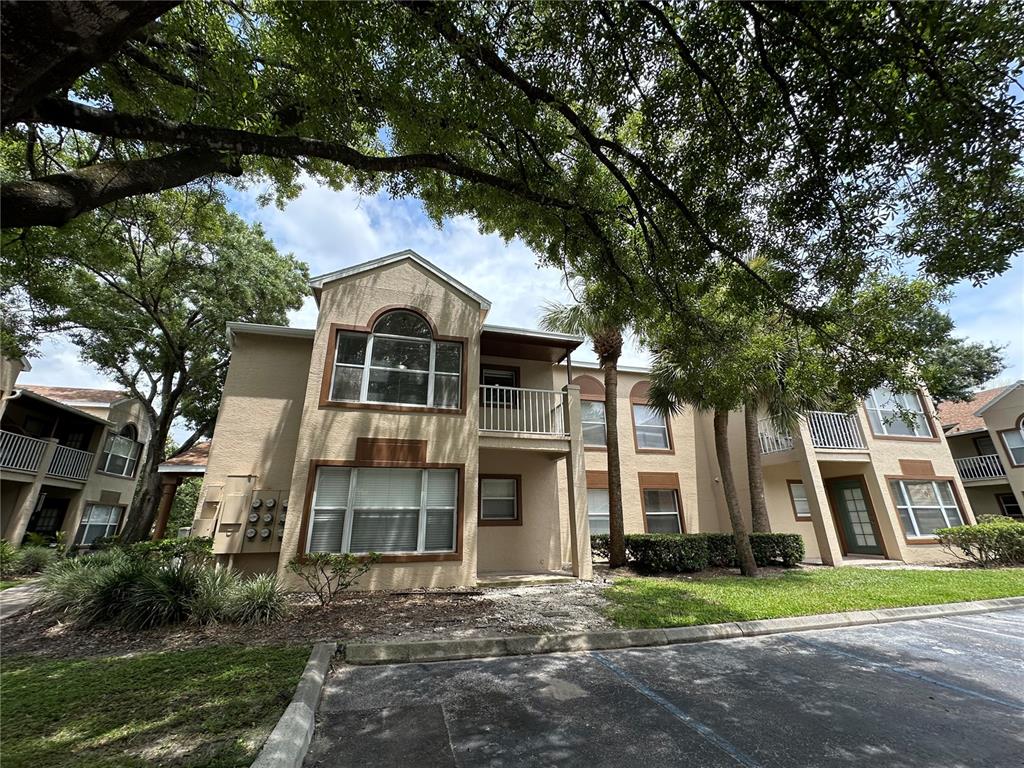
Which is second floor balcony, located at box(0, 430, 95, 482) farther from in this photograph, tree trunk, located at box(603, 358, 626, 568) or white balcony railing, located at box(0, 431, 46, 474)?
tree trunk, located at box(603, 358, 626, 568)

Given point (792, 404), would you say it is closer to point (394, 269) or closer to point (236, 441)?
point (394, 269)

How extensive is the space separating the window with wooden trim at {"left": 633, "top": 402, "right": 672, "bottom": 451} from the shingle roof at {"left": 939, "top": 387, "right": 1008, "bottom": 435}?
597 inches

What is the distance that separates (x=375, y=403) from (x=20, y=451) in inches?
680

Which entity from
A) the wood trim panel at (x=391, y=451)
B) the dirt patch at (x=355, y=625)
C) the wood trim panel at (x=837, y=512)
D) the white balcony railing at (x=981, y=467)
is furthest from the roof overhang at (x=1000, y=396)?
the wood trim panel at (x=391, y=451)

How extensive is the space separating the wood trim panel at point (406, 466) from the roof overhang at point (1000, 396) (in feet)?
84.0

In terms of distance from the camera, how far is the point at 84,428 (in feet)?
71.2

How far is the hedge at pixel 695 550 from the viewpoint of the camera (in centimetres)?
1254

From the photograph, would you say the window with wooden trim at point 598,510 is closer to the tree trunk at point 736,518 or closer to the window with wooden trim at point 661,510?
the window with wooden trim at point 661,510

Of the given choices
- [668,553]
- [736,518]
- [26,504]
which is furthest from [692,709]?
[26,504]

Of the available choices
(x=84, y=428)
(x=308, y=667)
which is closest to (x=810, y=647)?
(x=308, y=667)

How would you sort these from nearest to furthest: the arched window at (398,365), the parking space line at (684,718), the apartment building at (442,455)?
1. the parking space line at (684,718)
2. the apartment building at (442,455)
3. the arched window at (398,365)

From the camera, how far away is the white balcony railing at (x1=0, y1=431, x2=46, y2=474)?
16500mm

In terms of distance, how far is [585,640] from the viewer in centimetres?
640

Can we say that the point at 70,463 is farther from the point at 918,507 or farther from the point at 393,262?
the point at 918,507
